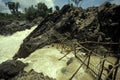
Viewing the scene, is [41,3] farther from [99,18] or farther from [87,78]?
[87,78]

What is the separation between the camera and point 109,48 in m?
18.9

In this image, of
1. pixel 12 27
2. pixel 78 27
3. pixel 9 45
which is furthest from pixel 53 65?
pixel 12 27

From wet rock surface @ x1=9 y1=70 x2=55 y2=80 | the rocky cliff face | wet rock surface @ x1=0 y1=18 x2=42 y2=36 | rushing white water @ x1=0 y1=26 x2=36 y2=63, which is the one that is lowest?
rushing white water @ x1=0 y1=26 x2=36 y2=63

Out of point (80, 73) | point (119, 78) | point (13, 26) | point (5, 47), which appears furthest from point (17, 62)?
point (13, 26)

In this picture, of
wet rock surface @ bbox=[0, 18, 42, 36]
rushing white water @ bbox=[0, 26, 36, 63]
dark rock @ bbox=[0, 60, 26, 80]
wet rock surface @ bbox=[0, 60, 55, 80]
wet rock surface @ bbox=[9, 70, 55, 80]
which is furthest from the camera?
wet rock surface @ bbox=[0, 18, 42, 36]

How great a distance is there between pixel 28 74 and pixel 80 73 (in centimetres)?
353

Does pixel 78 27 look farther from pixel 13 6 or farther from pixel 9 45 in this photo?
pixel 13 6

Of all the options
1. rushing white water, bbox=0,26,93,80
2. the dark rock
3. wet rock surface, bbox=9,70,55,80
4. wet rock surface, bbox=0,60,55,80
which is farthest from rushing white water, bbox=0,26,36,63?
wet rock surface, bbox=9,70,55,80

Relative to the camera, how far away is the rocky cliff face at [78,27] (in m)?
19.8

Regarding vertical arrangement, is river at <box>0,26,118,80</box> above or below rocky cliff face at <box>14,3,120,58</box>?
below

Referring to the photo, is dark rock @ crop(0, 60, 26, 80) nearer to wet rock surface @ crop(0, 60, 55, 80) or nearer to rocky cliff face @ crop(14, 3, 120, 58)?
wet rock surface @ crop(0, 60, 55, 80)

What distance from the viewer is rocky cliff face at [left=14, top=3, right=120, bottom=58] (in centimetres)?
1975

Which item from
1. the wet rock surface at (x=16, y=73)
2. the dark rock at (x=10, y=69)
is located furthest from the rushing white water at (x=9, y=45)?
the wet rock surface at (x=16, y=73)

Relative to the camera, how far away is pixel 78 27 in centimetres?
2259
